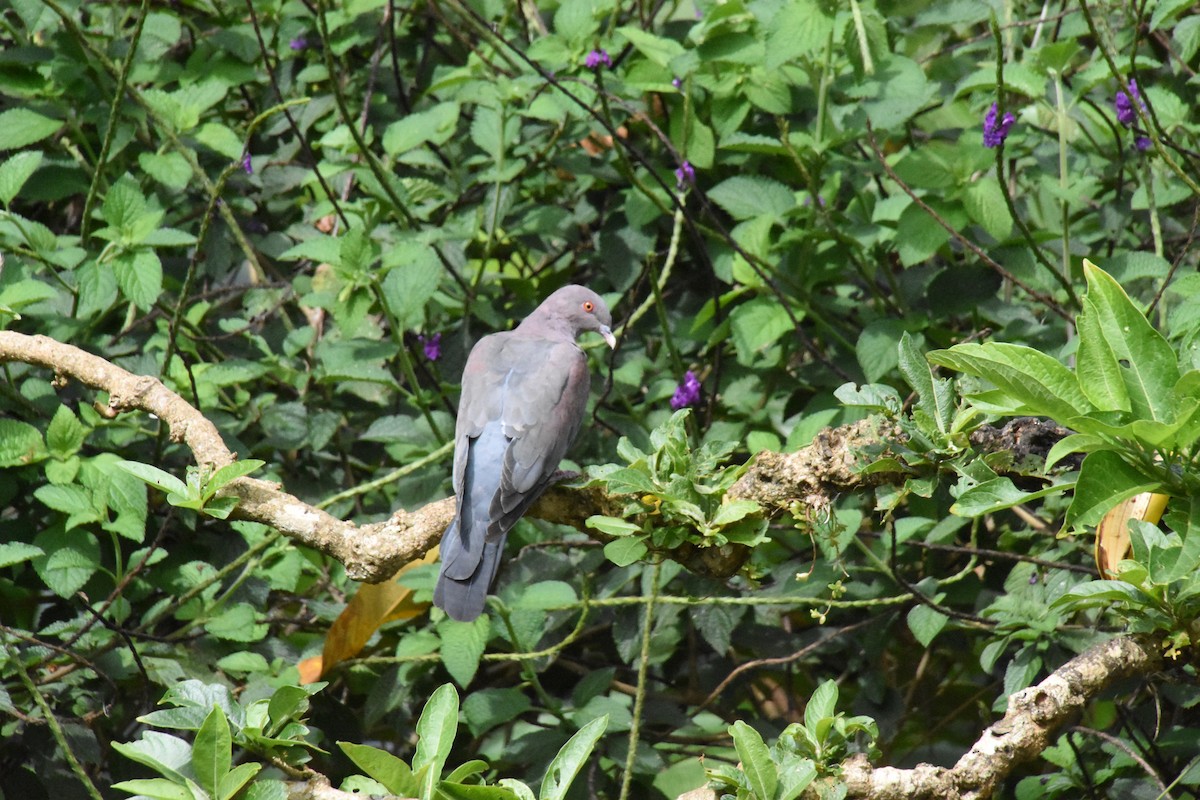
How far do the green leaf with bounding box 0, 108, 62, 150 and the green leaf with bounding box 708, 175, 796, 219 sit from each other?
6.54 ft

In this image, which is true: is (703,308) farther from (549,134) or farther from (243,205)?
(243,205)

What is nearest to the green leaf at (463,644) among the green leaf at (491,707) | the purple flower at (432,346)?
the green leaf at (491,707)

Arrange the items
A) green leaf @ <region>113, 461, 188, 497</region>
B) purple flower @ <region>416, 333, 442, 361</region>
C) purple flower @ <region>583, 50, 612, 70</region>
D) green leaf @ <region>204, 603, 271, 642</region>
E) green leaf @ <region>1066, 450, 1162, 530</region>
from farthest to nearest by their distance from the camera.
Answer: purple flower @ <region>416, 333, 442, 361</region>
purple flower @ <region>583, 50, 612, 70</region>
green leaf @ <region>204, 603, 271, 642</region>
green leaf @ <region>113, 461, 188, 497</region>
green leaf @ <region>1066, 450, 1162, 530</region>

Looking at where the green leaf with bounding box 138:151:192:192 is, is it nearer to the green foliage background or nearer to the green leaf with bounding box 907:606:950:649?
the green foliage background

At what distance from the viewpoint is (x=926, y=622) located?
2.99m

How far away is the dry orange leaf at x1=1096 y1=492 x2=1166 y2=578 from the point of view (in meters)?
2.18

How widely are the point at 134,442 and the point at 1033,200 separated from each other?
9.49 ft

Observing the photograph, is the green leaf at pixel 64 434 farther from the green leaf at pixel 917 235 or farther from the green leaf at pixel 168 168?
the green leaf at pixel 917 235

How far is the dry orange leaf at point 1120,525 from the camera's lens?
218 cm

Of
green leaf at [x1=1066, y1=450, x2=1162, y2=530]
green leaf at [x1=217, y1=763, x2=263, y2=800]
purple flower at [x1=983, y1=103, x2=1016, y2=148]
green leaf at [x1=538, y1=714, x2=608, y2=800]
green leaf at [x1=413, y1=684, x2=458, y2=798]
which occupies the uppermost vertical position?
purple flower at [x1=983, y1=103, x2=1016, y2=148]

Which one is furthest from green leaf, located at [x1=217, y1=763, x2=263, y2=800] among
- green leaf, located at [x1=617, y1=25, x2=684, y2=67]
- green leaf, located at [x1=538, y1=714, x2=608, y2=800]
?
green leaf, located at [x1=617, y1=25, x2=684, y2=67]

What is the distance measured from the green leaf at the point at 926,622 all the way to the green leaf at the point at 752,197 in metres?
1.21

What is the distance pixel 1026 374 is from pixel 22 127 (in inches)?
121

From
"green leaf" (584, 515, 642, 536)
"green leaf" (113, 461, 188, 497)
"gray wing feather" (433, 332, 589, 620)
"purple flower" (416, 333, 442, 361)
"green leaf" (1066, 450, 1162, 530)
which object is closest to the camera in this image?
"green leaf" (1066, 450, 1162, 530)
